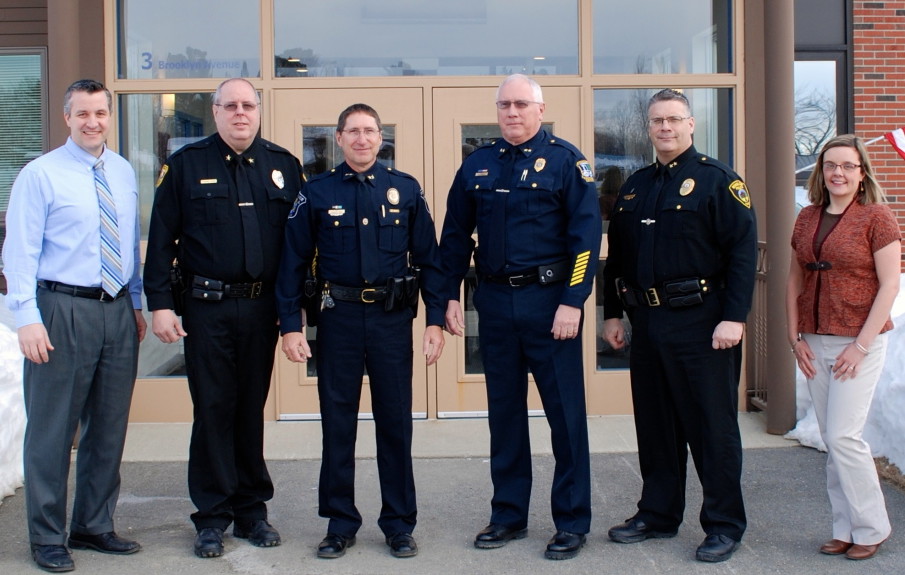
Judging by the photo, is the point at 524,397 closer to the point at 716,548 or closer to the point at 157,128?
the point at 716,548

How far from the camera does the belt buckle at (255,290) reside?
4.36m

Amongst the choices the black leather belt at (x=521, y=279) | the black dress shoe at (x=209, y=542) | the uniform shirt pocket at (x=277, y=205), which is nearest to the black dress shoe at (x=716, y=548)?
the black leather belt at (x=521, y=279)

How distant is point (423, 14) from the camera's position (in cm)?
675

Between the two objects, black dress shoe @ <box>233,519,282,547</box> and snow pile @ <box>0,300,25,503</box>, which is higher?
snow pile @ <box>0,300,25,503</box>

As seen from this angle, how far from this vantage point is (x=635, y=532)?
4.43 meters

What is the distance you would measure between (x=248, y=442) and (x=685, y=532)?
80.1 inches

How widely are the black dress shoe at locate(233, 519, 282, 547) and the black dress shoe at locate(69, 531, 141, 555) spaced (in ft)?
1.46

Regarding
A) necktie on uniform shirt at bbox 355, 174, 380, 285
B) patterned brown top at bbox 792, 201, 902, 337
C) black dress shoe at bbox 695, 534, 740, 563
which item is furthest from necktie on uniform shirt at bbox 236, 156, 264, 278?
patterned brown top at bbox 792, 201, 902, 337

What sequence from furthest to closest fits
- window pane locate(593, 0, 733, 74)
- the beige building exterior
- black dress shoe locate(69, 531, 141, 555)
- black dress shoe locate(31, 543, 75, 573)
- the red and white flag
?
the red and white flag
window pane locate(593, 0, 733, 74)
the beige building exterior
black dress shoe locate(69, 531, 141, 555)
black dress shoe locate(31, 543, 75, 573)

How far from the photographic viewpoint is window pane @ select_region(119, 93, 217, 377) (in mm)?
6688

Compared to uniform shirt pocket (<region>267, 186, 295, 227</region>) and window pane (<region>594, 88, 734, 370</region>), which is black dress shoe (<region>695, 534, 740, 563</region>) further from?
window pane (<region>594, 88, 734, 370</region>)

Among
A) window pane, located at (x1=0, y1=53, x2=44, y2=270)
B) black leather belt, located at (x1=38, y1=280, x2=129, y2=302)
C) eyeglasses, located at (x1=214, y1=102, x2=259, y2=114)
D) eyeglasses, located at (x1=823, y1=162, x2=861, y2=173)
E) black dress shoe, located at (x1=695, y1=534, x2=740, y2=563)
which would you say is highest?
window pane, located at (x1=0, y1=53, x2=44, y2=270)

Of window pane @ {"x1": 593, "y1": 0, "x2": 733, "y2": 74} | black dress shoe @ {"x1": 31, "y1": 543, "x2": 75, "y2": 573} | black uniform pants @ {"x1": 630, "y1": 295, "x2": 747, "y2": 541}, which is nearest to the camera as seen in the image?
black dress shoe @ {"x1": 31, "y1": 543, "x2": 75, "y2": 573}

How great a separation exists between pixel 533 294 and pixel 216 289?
1.37m
